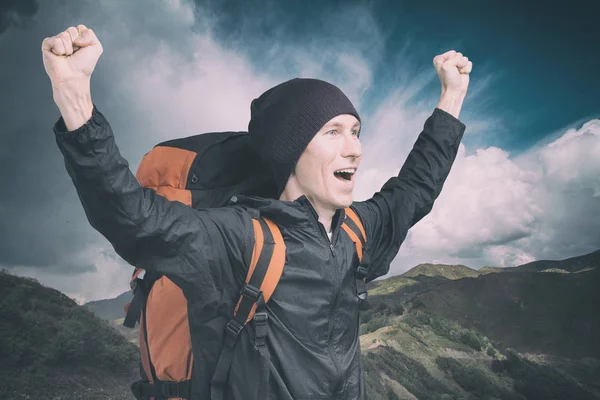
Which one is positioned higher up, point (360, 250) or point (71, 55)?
A: point (71, 55)

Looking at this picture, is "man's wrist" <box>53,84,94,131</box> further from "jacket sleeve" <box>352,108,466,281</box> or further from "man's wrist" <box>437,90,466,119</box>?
"man's wrist" <box>437,90,466,119</box>

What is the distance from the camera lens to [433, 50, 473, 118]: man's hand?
3.60 m

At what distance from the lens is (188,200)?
2545mm

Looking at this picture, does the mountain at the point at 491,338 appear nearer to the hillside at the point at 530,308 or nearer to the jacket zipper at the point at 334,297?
the hillside at the point at 530,308

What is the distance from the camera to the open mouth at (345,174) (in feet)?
9.04

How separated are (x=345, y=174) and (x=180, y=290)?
1.34m

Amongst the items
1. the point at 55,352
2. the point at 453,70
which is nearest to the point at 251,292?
the point at 453,70

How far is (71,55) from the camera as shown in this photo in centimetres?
168

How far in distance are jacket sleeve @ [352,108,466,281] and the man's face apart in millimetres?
609

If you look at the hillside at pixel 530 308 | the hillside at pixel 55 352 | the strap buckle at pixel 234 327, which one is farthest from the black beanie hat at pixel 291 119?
the hillside at pixel 530 308

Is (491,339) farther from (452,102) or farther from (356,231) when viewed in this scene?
(356,231)

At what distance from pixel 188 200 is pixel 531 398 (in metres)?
11.4

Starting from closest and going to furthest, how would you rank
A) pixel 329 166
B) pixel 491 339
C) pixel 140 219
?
pixel 140 219 → pixel 329 166 → pixel 491 339

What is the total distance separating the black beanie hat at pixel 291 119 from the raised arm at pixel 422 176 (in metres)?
0.84
